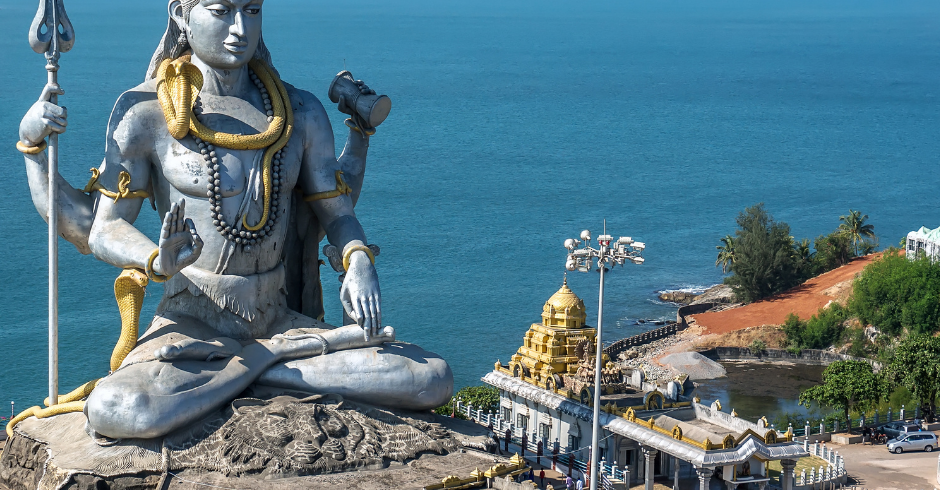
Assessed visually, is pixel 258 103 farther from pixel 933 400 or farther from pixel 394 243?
pixel 394 243

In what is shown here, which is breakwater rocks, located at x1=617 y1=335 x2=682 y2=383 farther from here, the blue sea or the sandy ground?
the sandy ground

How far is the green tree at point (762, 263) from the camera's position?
58500 mm

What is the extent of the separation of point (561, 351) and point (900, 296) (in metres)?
20.7

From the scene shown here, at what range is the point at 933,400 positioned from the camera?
115 feet

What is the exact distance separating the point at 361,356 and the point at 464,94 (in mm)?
94791

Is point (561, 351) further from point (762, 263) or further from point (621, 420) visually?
point (762, 263)

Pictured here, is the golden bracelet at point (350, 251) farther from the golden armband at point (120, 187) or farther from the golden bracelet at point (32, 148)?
the golden bracelet at point (32, 148)

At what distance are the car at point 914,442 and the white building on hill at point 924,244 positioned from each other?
71.0 feet

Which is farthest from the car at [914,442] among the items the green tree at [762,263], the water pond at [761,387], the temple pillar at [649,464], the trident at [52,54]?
the green tree at [762,263]

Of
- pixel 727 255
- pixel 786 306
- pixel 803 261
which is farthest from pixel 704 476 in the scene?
pixel 727 255

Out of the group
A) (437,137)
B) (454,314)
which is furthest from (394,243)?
(437,137)

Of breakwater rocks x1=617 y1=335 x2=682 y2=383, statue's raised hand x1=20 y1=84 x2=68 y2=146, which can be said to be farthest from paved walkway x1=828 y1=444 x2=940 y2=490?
statue's raised hand x1=20 y1=84 x2=68 y2=146

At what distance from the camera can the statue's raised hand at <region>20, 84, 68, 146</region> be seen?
17.9 m

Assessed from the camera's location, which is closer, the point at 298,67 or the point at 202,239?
the point at 202,239
